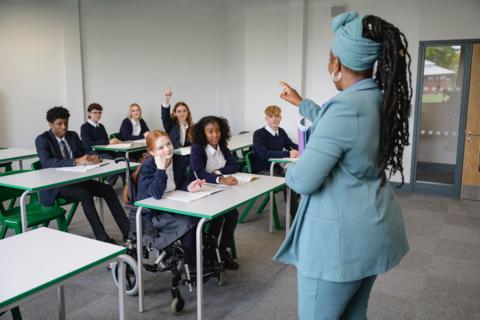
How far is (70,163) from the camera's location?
3795 millimetres

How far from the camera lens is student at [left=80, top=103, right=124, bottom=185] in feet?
18.6

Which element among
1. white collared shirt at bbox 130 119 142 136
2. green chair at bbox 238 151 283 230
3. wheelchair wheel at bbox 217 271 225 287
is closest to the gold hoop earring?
wheelchair wheel at bbox 217 271 225 287

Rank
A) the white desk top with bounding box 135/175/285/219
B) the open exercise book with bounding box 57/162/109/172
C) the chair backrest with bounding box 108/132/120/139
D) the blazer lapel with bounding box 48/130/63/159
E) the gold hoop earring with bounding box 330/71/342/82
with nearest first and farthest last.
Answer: the gold hoop earring with bounding box 330/71/342/82, the white desk top with bounding box 135/175/285/219, the open exercise book with bounding box 57/162/109/172, the blazer lapel with bounding box 48/130/63/159, the chair backrest with bounding box 108/132/120/139

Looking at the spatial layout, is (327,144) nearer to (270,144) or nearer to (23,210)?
(23,210)

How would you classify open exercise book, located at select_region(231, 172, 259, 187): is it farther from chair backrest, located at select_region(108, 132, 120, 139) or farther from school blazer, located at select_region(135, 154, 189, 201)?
chair backrest, located at select_region(108, 132, 120, 139)

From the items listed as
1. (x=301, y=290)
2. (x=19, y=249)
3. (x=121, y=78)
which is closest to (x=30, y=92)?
(x=121, y=78)

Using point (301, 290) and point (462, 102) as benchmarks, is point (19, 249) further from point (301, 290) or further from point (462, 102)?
point (462, 102)

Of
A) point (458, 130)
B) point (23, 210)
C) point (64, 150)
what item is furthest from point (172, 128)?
point (458, 130)

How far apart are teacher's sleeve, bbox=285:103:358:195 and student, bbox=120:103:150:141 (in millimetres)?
5236

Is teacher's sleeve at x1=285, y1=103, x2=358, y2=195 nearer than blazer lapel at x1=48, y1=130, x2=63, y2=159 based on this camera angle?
Yes

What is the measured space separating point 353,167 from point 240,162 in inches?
158

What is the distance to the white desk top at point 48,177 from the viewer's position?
3.12 m

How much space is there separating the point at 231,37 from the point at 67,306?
5.93 m

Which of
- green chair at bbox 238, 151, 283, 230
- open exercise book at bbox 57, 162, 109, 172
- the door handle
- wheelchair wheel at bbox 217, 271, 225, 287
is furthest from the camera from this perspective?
the door handle
